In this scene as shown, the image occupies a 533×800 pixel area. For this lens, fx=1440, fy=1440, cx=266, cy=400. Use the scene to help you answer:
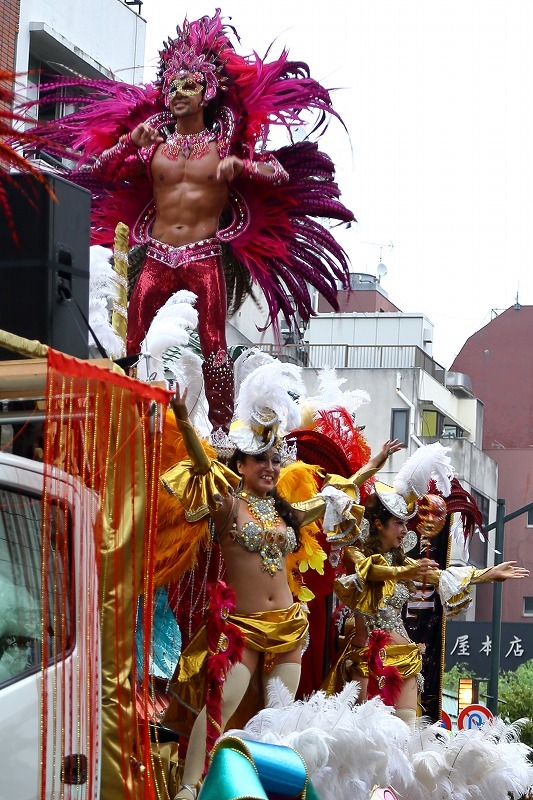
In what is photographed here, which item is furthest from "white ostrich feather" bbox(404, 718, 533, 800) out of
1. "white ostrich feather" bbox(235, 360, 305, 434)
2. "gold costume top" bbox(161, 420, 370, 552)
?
"white ostrich feather" bbox(235, 360, 305, 434)

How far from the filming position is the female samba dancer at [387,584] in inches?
339

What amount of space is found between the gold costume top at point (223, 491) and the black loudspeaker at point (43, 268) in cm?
128

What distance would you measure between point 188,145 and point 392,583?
291 cm

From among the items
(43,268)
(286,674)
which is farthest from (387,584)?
(43,268)

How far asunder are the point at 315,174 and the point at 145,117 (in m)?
1.09

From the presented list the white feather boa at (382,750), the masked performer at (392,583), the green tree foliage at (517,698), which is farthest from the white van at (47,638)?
the green tree foliage at (517,698)

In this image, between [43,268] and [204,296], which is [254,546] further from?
[43,268]

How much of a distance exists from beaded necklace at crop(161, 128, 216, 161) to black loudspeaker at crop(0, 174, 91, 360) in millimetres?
3002

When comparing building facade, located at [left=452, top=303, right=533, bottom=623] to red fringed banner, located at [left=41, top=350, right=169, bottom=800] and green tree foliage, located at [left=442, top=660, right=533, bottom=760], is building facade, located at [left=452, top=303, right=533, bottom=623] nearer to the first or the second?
green tree foliage, located at [left=442, top=660, right=533, bottom=760]

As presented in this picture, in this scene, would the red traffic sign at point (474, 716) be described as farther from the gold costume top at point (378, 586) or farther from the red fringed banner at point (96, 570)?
the red fringed banner at point (96, 570)

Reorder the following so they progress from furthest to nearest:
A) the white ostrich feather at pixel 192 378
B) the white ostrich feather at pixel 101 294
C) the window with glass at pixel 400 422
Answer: the window with glass at pixel 400 422 < the white ostrich feather at pixel 192 378 < the white ostrich feather at pixel 101 294

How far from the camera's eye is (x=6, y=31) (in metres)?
17.9

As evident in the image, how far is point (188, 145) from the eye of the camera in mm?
8398

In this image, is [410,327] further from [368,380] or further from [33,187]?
[33,187]
